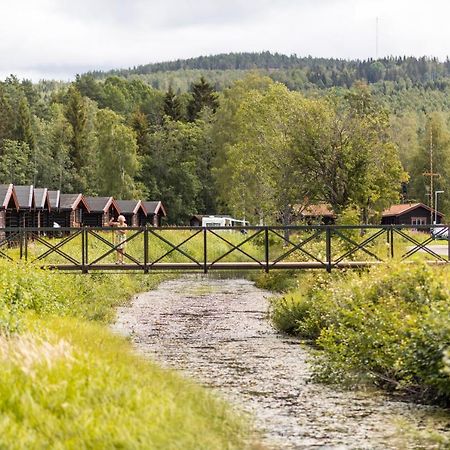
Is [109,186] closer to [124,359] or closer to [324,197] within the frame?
[324,197]

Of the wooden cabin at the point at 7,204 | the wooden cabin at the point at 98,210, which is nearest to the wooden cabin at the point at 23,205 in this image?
the wooden cabin at the point at 7,204

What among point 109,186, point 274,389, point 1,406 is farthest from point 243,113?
point 1,406

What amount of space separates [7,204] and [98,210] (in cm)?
2195

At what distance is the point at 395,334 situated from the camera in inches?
608

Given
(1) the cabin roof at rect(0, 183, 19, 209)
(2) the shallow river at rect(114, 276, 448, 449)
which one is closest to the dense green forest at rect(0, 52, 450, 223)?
(1) the cabin roof at rect(0, 183, 19, 209)

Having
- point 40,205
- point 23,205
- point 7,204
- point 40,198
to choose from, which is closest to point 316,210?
point 40,198

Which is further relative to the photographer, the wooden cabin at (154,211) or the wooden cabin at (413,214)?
the wooden cabin at (413,214)

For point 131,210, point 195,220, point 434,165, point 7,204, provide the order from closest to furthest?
1. point 7,204
2. point 131,210
3. point 195,220
4. point 434,165

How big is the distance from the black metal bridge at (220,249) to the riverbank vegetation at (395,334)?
2.44 feet

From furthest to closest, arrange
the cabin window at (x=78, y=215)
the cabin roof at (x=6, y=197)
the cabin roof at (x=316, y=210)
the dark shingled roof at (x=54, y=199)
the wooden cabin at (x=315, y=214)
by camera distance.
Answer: the cabin window at (x=78, y=215), the dark shingled roof at (x=54, y=199), the wooden cabin at (x=315, y=214), the cabin roof at (x=316, y=210), the cabin roof at (x=6, y=197)

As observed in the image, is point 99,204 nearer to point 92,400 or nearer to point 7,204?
point 7,204

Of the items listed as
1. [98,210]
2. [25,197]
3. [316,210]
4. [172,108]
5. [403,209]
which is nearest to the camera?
[25,197]

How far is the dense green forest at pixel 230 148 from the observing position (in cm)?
4600

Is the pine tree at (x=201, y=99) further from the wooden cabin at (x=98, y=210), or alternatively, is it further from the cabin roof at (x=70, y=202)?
the cabin roof at (x=70, y=202)
